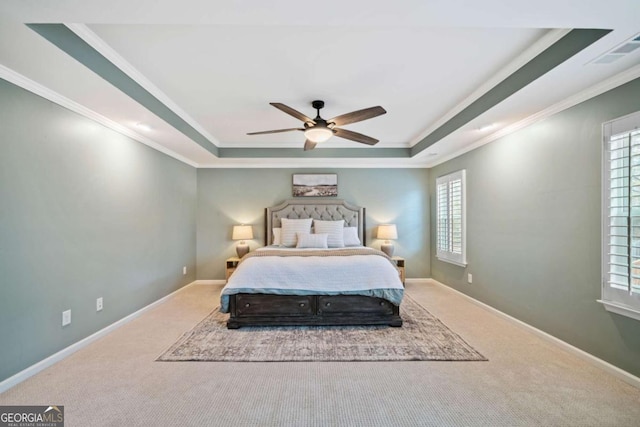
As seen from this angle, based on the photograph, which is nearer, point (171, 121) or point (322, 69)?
point (322, 69)

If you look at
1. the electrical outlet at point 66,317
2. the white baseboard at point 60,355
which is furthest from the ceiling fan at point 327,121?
the white baseboard at point 60,355

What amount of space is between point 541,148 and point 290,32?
110 inches

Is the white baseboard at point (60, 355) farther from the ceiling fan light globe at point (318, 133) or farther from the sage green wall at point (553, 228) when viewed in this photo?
the sage green wall at point (553, 228)

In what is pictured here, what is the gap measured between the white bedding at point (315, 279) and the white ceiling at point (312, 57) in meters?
1.91

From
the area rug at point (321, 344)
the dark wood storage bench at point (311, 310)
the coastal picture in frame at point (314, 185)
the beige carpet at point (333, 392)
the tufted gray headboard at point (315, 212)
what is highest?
the coastal picture in frame at point (314, 185)

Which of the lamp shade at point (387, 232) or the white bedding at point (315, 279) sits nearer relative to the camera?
the white bedding at point (315, 279)

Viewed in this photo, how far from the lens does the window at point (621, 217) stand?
208cm

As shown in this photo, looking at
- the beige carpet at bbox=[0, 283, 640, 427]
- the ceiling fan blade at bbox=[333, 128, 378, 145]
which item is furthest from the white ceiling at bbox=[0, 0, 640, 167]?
the beige carpet at bbox=[0, 283, 640, 427]

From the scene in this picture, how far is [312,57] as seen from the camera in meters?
2.38

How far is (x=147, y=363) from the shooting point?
246 centimetres

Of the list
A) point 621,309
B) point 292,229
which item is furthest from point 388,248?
point 621,309

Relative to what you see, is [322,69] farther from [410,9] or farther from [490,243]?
[490,243]

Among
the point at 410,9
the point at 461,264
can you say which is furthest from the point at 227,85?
the point at 461,264

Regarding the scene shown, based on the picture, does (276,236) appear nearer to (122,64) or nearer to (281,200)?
(281,200)
